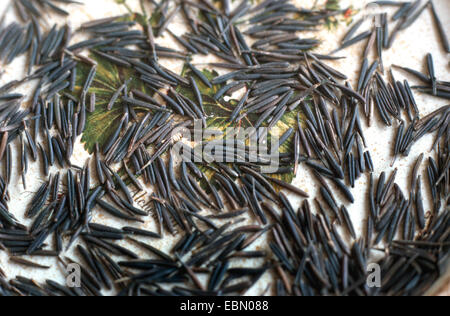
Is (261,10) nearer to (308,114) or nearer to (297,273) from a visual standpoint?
(308,114)

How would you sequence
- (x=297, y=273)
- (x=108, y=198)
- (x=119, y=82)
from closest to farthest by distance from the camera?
(x=297, y=273) < (x=108, y=198) < (x=119, y=82)

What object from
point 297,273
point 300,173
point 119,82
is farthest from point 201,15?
point 297,273

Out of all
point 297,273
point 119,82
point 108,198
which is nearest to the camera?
point 297,273

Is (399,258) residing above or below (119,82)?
below

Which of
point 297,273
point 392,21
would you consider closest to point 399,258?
point 297,273

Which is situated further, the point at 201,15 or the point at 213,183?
the point at 201,15

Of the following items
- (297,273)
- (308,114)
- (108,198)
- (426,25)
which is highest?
(426,25)

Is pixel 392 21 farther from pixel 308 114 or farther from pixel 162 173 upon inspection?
pixel 162 173
